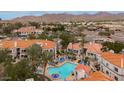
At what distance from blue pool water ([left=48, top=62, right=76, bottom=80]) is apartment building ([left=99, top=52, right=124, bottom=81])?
0.39m

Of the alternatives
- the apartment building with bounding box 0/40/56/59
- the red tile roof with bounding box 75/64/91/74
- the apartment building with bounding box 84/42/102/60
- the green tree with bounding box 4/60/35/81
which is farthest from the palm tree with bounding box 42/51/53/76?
the apartment building with bounding box 84/42/102/60

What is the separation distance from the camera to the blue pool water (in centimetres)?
299

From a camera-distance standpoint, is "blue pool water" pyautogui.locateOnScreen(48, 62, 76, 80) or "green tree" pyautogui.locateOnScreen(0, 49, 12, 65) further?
"blue pool water" pyautogui.locateOnScreen(48, 62, 76, 80)

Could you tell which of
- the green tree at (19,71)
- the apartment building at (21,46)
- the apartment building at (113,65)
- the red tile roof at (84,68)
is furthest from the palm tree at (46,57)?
the apartment building at (113,65)

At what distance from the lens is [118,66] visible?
9.21ft

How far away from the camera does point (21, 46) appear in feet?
9.56

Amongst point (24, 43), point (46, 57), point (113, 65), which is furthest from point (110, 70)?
point (24, 43)

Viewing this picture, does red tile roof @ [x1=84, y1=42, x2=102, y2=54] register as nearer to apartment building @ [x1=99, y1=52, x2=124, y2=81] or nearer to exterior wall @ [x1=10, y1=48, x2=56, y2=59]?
apartment building @ [x1=99, y1=52, x2=124, y2=81]

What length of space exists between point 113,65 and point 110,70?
0.08m

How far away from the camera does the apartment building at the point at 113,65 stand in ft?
9.25
